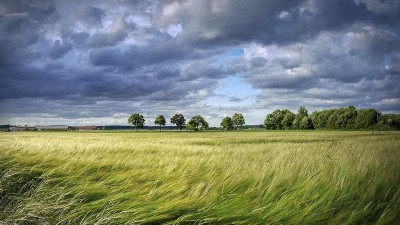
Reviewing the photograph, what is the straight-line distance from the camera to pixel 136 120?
481 ft

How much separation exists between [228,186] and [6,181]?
12.4 feet

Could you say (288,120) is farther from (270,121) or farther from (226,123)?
(226,123)

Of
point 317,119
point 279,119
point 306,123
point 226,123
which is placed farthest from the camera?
point 226,123

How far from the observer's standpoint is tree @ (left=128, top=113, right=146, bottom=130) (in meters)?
146

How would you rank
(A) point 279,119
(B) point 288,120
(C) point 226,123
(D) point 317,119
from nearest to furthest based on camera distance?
1. (D) point 317,119
2. (B) point 288,120
3. (A) point 279,119
4. (C) point 226,123

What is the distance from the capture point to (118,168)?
23.1 feet

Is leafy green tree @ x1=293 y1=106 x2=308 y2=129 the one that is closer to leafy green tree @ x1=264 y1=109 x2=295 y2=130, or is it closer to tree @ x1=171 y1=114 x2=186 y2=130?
leafy green tree @ x1=264 y1=109 x2=295 y2=130

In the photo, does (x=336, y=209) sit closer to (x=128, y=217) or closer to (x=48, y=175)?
(x=128, y=217)

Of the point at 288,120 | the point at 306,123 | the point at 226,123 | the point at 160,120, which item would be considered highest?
the point at 160,120

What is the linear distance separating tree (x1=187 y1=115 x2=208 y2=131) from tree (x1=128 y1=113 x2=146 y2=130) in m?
32.7

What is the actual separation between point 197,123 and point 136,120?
36158 mm

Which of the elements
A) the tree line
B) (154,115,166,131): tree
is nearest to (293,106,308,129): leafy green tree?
the tree line

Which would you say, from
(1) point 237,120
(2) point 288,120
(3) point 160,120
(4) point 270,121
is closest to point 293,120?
(2) point 288,120

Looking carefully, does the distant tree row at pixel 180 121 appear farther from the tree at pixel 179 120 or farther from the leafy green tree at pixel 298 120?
the leafy green tree at pixel 298 120
